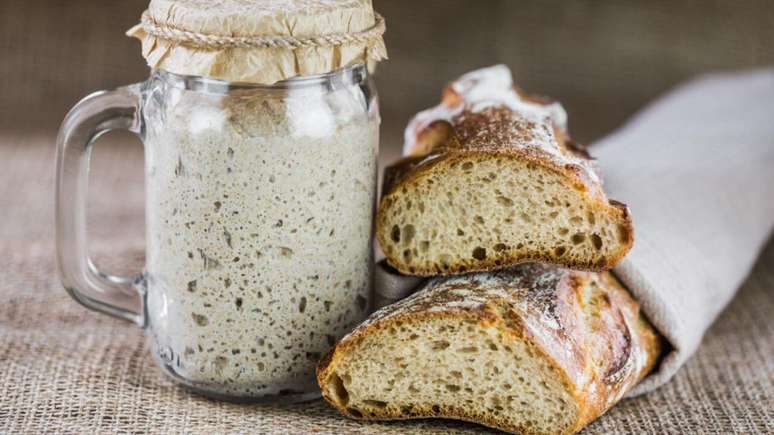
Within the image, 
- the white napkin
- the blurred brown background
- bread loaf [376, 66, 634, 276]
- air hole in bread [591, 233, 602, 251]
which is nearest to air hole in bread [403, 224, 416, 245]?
bread loaf [376, 66, 634, 276]

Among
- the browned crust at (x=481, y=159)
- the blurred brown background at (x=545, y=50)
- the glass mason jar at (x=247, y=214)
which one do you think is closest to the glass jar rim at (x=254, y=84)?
the glass mason jar at (x=247, y=214)

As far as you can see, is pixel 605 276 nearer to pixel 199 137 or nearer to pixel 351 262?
pixel 351 262

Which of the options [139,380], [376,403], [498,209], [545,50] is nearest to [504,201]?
[498,209]

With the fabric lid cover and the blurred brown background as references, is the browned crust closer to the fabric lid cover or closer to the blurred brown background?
the fabric lid cover

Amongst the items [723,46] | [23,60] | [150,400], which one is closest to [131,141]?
[23,60]

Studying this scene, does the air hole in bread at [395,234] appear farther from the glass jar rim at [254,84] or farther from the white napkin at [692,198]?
the white napkin at [692,198]

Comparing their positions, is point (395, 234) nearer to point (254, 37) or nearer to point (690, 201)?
point (254, 37)

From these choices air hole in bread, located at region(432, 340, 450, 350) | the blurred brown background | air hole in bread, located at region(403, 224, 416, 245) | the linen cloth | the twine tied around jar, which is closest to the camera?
the twine tied around jar
